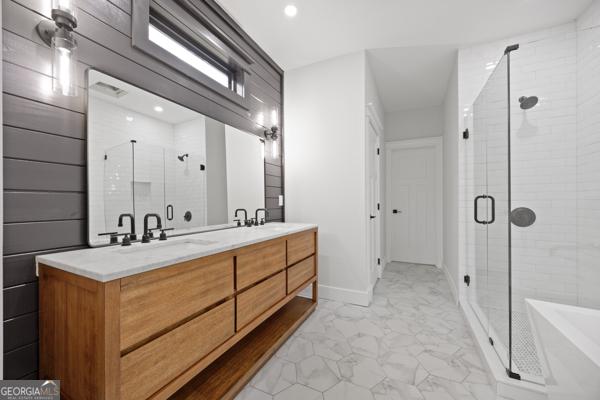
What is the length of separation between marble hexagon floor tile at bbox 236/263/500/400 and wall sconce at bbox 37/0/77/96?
1.80 meters

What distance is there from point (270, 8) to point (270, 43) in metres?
0.46

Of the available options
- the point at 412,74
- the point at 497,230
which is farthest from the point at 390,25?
the point at 497,230

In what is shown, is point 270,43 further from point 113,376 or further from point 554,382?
point 554,382

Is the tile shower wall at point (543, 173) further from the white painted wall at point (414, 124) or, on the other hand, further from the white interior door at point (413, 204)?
the white interior door at point (413, 204)

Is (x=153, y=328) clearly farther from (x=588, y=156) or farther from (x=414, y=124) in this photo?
(x=414, y=124)

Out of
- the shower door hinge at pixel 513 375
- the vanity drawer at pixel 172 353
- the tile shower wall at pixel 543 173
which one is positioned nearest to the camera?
the vanity drawer at pixel 172 353

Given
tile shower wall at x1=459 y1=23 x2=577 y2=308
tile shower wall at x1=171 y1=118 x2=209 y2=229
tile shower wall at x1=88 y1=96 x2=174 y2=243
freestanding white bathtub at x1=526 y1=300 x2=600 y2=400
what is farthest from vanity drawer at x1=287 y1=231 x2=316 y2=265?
tile shower wall at x1=459 y1=23 x2=577 y2=308

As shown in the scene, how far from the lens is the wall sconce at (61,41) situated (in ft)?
3.37

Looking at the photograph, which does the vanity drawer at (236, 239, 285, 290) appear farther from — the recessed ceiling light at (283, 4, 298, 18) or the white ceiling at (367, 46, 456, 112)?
the white ceiling at (367, 46, 456, 112)

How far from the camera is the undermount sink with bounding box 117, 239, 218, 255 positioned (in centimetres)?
119

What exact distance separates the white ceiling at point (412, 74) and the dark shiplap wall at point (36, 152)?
242 centimetres

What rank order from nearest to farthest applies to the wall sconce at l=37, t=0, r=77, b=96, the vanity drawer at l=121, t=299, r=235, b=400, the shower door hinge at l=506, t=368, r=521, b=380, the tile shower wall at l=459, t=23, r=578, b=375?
the vanity drawer at l=121, t=299, r=235, b=400 → the wall sconce at l=37, t=0, r=77, b=96 → the shower door hinge at l=506, t=368, r=521, b=380 → the tile shower wall at l=459, t=23, r=578, b=375

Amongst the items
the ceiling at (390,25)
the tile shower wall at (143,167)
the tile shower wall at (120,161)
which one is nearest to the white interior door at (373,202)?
the ceiling at (390,25)

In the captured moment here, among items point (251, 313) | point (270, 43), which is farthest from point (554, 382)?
point (270, 43)
